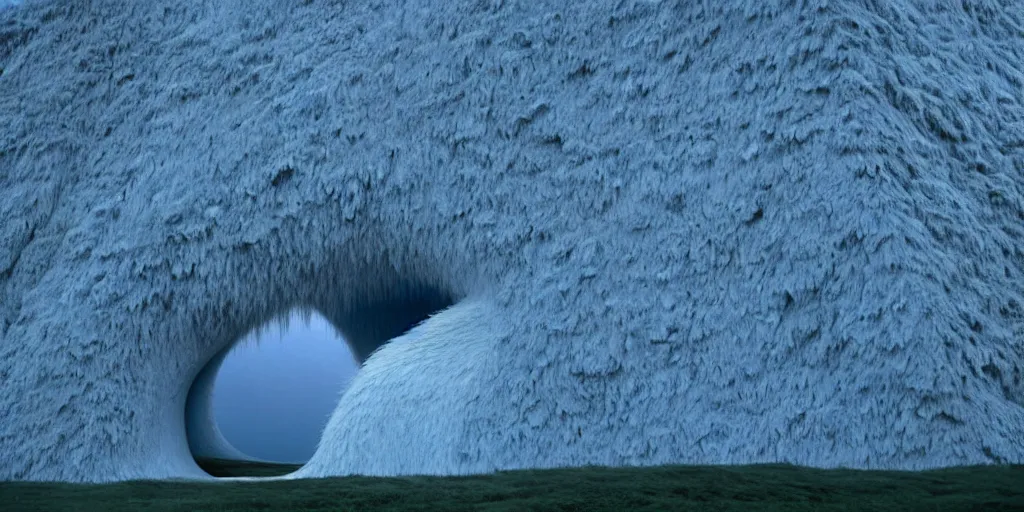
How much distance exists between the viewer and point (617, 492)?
4219 millimetres

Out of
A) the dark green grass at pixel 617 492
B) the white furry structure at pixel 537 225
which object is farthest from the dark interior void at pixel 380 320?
the dark green grass at pixel 617 492

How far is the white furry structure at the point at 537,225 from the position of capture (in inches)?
211

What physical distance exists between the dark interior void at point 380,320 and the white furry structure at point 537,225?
2.62 feet

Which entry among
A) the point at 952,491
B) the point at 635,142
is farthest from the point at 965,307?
the point at 635,142

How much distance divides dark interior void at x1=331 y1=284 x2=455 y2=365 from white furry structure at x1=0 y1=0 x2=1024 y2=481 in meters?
0.80

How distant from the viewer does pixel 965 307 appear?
17.3 ft

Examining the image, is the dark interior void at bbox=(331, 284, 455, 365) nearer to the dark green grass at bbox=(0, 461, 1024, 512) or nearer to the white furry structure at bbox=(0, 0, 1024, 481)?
the white furry structure at bbox=(0, 0, 1024, 481)

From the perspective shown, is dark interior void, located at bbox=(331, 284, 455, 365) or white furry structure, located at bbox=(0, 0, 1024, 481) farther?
dark interior void, located at bbox=(331, 284, 455, 365)

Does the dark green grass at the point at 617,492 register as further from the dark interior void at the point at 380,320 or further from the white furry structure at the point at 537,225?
the dark interior void at the point at 380,320

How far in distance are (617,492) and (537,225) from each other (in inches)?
98.0

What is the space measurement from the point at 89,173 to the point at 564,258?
14.4 feet

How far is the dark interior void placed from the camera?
842 cm

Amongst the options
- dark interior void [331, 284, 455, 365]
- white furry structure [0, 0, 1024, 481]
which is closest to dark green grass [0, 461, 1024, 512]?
white furry structure [0, 0, 1024, 481]

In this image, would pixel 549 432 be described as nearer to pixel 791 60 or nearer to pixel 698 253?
pixel 698 253
